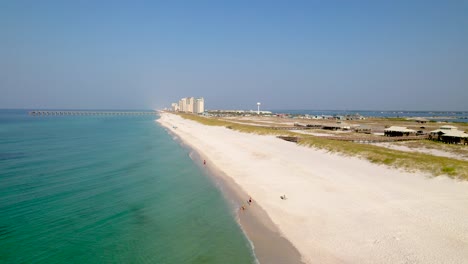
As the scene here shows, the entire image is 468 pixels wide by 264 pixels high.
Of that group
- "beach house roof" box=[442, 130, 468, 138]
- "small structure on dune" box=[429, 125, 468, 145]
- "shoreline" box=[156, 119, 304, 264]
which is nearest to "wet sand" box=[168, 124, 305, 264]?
"shoreline" box=[156, 119, 304, 264]

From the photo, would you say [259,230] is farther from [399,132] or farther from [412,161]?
[399,132]

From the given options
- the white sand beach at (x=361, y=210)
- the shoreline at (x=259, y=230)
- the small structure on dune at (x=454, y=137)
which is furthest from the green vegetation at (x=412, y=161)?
the small structure on dune at (x=454, y=137)

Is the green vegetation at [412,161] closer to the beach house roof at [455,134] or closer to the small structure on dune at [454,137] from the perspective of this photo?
the beach house roof at [455,134]

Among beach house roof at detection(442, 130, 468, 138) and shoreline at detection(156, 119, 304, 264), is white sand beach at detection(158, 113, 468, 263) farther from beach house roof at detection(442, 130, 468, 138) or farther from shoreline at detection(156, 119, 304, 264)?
beach house roof at detection(442, 130, 468, 138)

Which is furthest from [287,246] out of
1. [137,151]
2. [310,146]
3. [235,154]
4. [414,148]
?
[414,148]

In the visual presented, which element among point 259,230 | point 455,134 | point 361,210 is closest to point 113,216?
point 259,230
